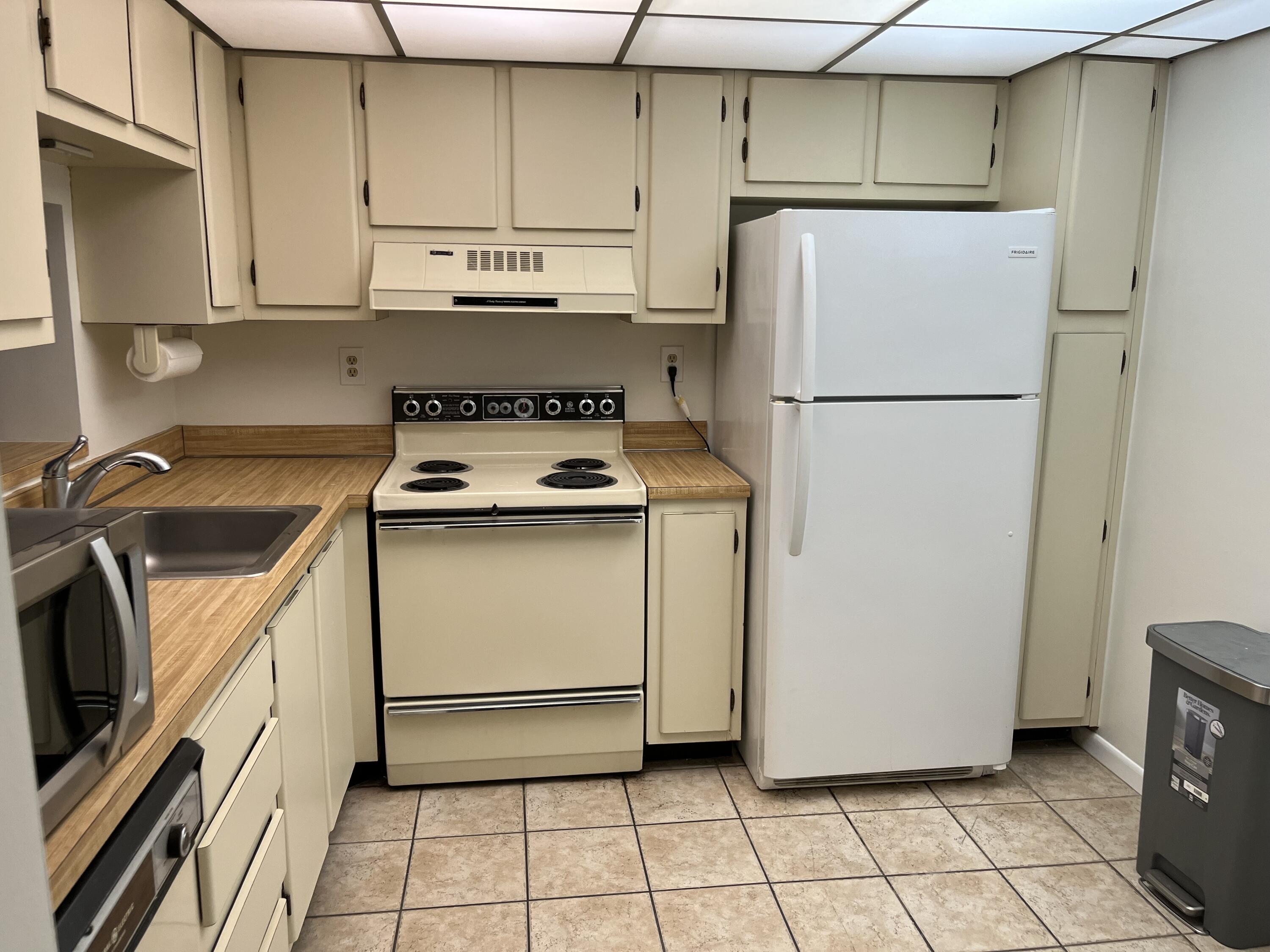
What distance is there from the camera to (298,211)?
2674 mm

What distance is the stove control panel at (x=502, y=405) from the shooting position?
3.03 metres

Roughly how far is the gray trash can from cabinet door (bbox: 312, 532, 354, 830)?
206cm

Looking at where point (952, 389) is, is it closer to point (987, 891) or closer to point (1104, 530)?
point (1104, 530)

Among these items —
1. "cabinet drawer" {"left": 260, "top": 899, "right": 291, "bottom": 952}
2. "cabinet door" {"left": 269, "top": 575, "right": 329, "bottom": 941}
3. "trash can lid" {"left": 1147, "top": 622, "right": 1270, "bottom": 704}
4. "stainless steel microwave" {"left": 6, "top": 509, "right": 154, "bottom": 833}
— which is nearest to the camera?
"stainless steel microwave" {"left": 6, "top": 509, "right": 154, "bottom": 833}

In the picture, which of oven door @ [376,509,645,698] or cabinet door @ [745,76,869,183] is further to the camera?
cabinet door @ [745,76,869,183]

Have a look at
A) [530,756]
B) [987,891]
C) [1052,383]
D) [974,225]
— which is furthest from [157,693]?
[1052,383]

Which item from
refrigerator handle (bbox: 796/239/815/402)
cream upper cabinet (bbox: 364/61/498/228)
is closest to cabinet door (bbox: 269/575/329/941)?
cream upper cabinet (bbox: 364/61/498/228)

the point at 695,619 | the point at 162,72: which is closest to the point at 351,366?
the point at 162,72

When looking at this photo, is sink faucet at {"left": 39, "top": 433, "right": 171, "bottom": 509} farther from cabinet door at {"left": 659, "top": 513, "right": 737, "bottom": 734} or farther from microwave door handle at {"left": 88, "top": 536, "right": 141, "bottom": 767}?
cabinet door at {"left": 659, "top": 513, "right": 737, "bottom": 734}

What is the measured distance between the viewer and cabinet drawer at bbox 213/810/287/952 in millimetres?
1495

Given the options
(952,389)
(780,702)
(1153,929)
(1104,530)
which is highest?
(952,389)

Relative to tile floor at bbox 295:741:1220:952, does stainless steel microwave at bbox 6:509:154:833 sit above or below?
above

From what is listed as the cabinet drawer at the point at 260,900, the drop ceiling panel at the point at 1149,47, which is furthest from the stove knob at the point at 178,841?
the drop ceiling panel at the point at 1149,47

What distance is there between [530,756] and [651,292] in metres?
1.47
